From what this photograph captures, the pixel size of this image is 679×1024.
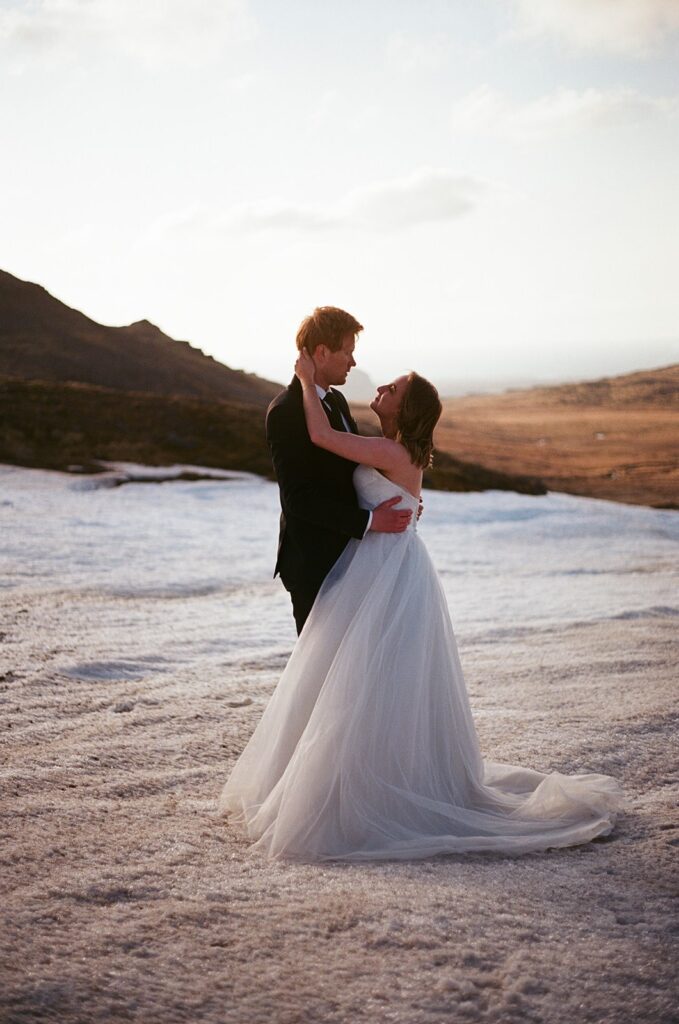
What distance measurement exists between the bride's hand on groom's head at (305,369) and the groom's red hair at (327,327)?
3 cm

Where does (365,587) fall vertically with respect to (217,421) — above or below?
below

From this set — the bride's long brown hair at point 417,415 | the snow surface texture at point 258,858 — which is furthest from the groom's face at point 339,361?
the snow surface texture at point 258,858

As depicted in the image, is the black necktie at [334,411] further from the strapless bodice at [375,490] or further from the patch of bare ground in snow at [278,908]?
the patch of bare ground in snow at [278,908]

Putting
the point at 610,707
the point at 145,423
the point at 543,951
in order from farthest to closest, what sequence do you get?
the point at 145,423, the point at 610,707, the point at 543,951

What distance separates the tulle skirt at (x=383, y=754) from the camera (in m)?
3.53

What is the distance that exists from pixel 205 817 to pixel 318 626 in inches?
38.6

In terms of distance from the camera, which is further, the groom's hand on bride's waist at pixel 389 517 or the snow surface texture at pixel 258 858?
the groom's hand on bride's waist at pixel 389 517

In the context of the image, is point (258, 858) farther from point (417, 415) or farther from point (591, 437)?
point (591, 437)

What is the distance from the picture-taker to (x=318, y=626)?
12.6ft

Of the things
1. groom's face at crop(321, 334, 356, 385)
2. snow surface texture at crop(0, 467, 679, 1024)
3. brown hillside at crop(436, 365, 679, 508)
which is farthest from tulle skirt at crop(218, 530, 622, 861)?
brown hillside at crop(436, 365, 679, 508)

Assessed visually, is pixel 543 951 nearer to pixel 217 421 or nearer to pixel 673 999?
pixel 673 999

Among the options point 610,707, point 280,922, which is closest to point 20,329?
point 610,707

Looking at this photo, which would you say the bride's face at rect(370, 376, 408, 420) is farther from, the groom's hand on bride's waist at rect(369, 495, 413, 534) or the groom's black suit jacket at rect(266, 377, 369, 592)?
the groom's hand on bride's waist at rect(369, 495, 413, 534)

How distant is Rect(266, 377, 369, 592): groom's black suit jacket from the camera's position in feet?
12.4
